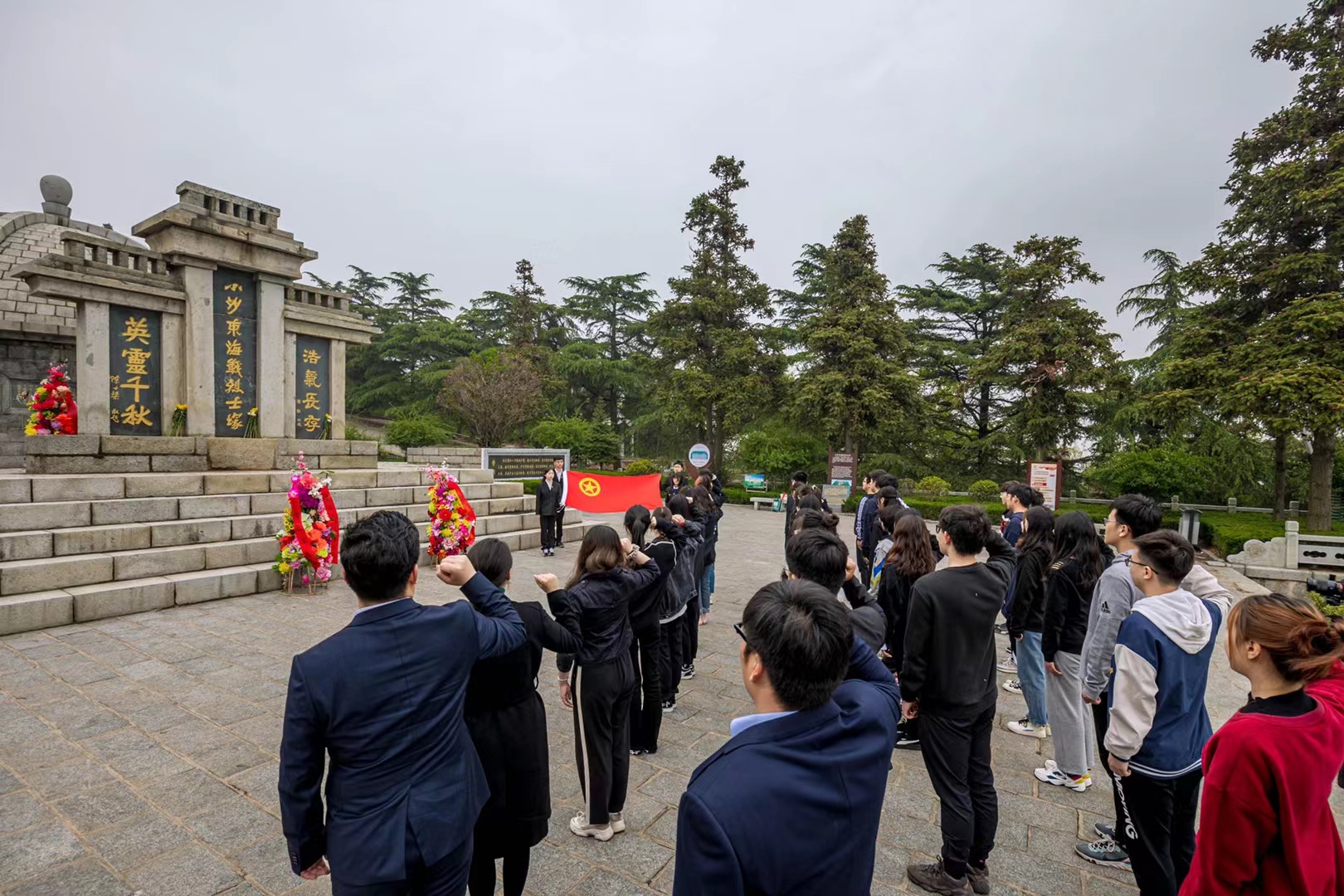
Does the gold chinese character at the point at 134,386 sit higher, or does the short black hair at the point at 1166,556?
the gold chinese character at the point at 134,386

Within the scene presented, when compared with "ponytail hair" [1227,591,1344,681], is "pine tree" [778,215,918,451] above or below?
above

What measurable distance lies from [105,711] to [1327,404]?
19.2 m

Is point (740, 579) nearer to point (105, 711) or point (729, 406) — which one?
point (105, 711)

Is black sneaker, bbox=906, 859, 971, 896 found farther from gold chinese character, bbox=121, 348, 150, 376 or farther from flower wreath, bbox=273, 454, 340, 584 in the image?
gold chinese character, bbox=121, 348, 150, 376

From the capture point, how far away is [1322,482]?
46.3 ft

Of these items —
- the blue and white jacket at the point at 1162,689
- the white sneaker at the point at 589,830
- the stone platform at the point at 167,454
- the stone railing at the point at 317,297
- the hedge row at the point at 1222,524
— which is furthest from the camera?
the hedge row at the point at 1222,524

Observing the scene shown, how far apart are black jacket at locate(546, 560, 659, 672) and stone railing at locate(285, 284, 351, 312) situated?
11.1 m

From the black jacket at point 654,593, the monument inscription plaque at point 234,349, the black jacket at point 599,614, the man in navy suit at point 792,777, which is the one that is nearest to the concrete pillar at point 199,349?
the monument inscription plaque at point 234,349

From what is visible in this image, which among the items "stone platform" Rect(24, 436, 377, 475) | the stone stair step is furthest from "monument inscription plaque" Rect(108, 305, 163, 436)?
the stone stair step

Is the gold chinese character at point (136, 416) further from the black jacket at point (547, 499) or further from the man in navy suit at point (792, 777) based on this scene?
the man in navy suit at point (792, 777)

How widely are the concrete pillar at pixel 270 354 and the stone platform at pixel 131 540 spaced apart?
1191 mm

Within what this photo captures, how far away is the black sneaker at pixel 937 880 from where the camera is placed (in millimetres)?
2729

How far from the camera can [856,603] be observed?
3.51 metres

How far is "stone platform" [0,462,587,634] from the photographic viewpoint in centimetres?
A: 628
